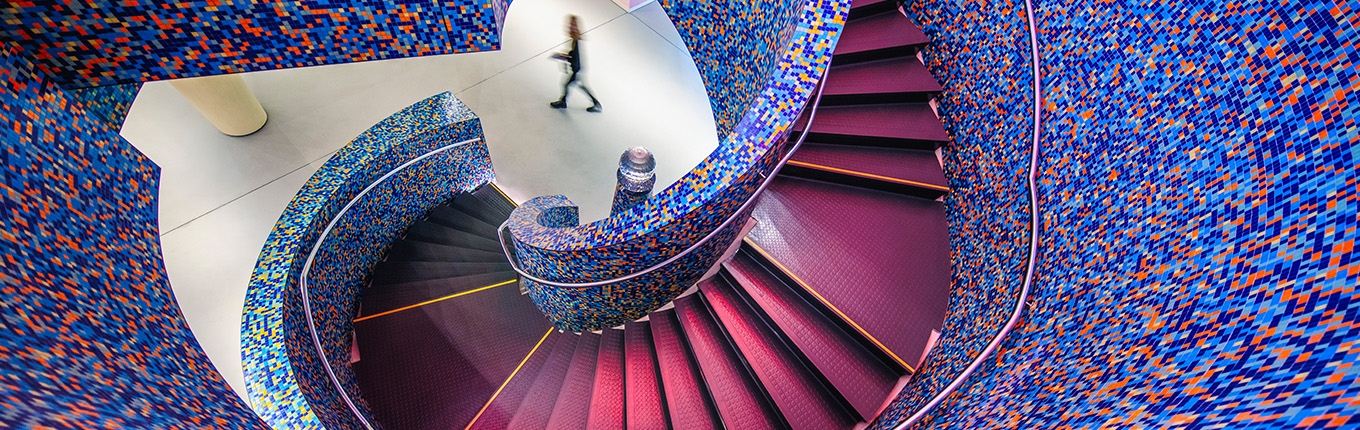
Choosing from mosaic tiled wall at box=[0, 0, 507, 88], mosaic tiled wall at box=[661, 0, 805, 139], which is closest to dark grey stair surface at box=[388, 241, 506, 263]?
mosaic tiled wall at box=[661, 0, 805, 139]

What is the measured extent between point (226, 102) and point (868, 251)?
5.97 metres

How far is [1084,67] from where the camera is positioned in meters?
1.97

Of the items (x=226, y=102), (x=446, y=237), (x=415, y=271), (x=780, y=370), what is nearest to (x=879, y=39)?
(x=780, y=370)

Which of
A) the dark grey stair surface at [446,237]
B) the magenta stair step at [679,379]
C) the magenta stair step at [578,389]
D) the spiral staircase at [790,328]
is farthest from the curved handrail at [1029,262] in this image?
the dark grey stair surface at [446,237]

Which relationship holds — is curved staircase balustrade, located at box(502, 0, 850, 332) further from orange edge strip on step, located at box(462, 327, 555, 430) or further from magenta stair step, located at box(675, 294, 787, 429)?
orange edge strip on step, located at box(462, 327, 555, 430)

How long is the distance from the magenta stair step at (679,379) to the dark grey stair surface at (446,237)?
274 cm

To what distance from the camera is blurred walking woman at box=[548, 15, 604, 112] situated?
5117 millimetres

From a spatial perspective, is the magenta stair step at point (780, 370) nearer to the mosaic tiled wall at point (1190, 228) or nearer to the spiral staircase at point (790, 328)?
the spiral staircase at point (790, 328)

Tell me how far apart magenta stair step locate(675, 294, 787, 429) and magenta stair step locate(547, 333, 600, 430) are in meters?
0.80

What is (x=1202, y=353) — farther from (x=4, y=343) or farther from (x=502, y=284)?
(x=502, y=284)

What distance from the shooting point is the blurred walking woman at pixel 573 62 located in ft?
16.8

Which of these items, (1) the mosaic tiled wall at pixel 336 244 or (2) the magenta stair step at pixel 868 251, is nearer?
(2) the magenta stair step at pixel 868 251

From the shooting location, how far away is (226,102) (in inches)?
196

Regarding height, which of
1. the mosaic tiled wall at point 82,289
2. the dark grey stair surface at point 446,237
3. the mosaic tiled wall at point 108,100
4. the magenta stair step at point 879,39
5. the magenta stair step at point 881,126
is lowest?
the mosaic tiled wall at point 82,289
